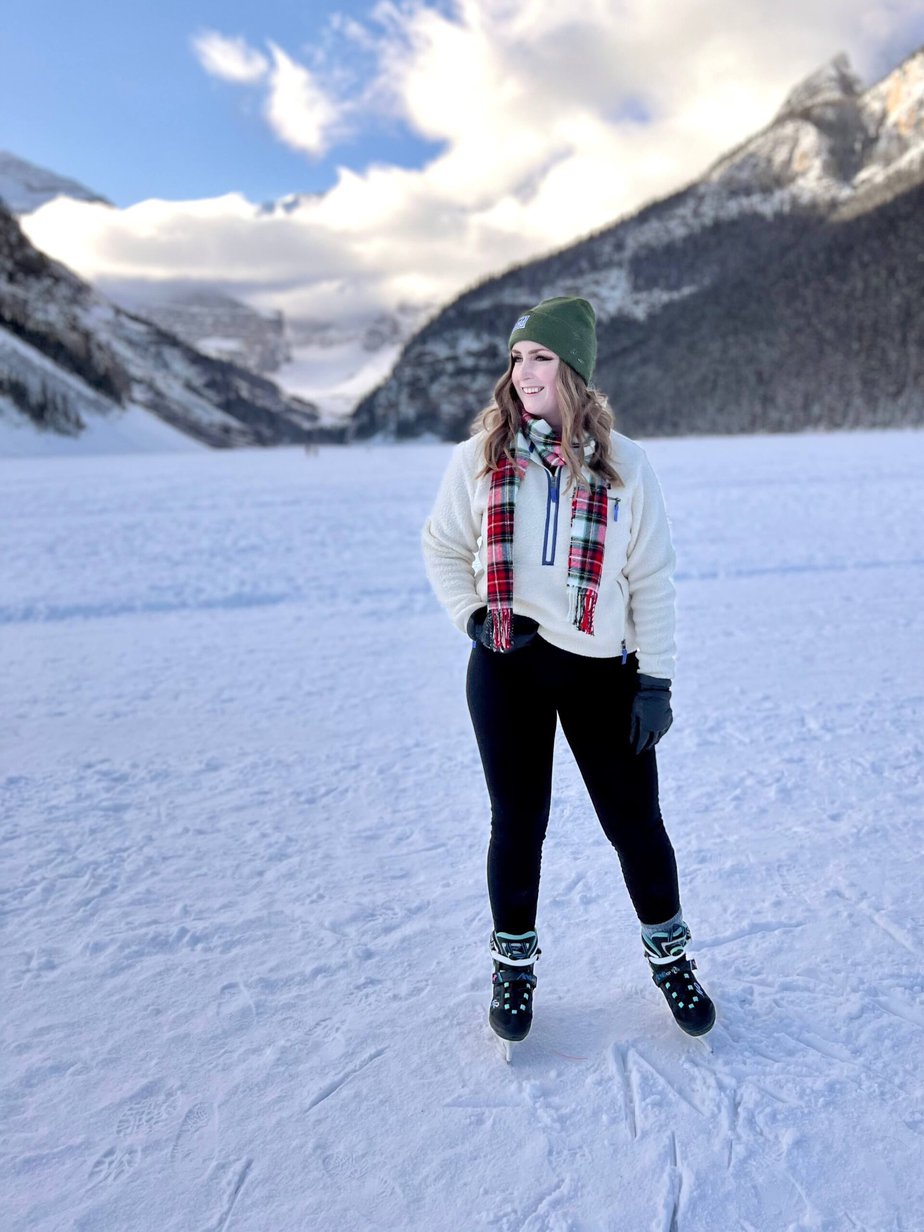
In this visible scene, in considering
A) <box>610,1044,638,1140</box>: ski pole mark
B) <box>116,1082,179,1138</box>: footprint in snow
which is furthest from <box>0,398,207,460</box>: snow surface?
<box>610,1044,638,1140</box>: ski pole mark

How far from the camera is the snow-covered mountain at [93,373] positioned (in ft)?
259

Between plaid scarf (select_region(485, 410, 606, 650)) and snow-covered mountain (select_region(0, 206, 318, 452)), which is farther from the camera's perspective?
snow-covered mountain (select_region(0, 206, 318, 452))

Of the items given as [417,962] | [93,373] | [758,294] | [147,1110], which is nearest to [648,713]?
[417,962]

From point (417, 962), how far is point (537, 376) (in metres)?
1.75

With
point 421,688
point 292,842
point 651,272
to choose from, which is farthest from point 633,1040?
point 651,272

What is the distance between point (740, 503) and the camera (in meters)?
14.5

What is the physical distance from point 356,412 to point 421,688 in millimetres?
193131

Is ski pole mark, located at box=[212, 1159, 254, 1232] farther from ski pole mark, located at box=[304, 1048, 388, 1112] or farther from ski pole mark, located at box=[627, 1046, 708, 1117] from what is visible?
ski pole mark, located at box=[627, 1046, 708, 1117]

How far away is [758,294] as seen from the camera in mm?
120375

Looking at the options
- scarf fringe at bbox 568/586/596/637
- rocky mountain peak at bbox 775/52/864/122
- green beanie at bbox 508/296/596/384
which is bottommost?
scarf fringe at bbox 568/586/596/637

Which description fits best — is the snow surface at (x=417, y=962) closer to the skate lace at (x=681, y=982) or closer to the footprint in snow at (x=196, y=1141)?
the footprint in snow at (x=196, y=1141)

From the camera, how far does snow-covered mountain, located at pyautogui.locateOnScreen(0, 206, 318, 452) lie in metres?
78.9

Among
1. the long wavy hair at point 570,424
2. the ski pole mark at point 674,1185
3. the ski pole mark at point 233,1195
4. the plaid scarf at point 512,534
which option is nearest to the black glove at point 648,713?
the plaid scarf at point 512,534

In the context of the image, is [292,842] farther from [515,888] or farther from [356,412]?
[356,412]
